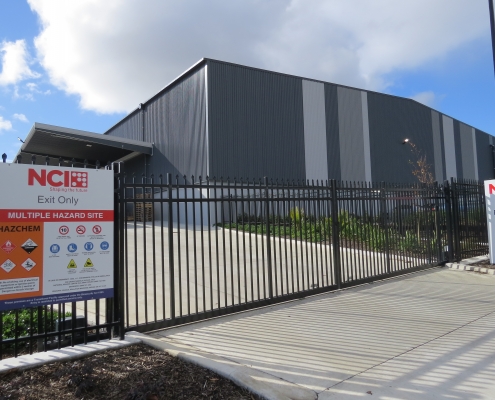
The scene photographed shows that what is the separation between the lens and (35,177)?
4336 millimetres

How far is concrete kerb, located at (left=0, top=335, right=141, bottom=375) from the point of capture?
12.9ft

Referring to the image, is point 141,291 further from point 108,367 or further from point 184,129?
point 184,129

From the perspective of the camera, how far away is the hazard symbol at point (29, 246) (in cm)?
425

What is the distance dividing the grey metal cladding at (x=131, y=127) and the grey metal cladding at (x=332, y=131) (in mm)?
13681

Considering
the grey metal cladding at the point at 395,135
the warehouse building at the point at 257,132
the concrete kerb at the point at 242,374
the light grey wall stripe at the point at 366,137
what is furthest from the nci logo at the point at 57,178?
the grey metal cladding at the point at 395,135

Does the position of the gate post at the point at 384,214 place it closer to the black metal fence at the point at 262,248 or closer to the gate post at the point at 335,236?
the black metal fence at the point at 262,248

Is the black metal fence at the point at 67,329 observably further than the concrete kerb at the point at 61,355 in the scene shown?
Yes

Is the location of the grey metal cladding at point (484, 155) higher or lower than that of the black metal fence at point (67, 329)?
higher

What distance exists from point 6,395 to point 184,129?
Answer: 71.5 ft

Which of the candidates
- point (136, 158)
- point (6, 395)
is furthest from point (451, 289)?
point (136, 158)

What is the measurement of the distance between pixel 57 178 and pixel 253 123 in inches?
787

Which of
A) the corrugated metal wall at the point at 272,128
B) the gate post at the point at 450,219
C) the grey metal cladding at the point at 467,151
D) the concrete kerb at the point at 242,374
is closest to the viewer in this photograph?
the concrete kerb at the point at 242,374

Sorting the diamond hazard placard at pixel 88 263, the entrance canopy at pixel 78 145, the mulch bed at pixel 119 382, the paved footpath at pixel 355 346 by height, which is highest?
the entrance canopy at pixel 78 145

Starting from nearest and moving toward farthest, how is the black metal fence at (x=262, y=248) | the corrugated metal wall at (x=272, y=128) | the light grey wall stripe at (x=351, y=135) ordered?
the black metal fence at (x=262, y=248) → the corrugated metal wall at (x=272, y=128) → the light grey wall stripe at (x=351, y=135)
